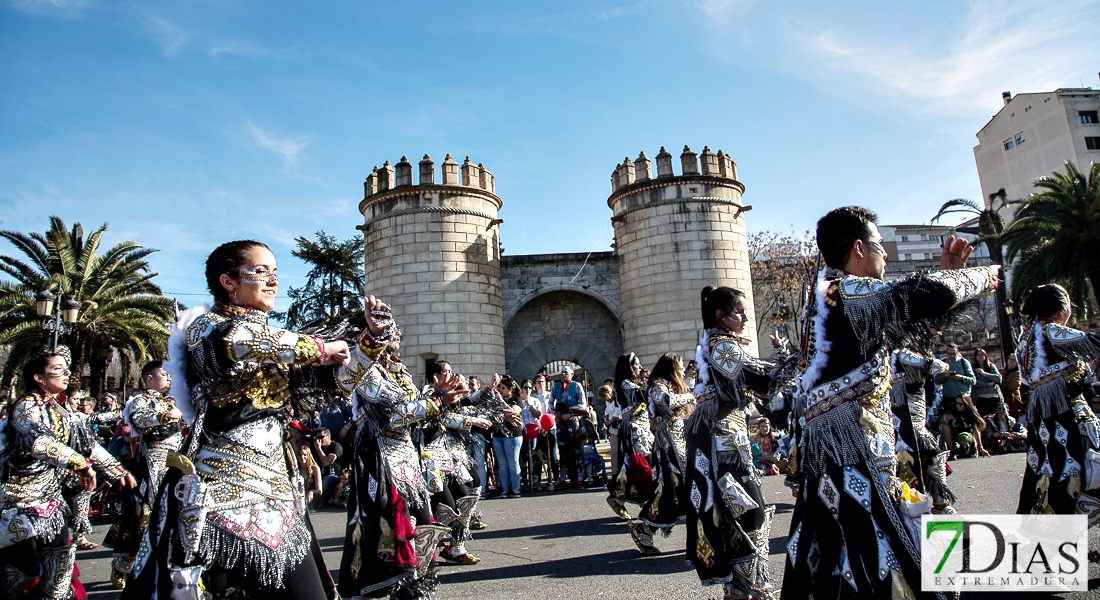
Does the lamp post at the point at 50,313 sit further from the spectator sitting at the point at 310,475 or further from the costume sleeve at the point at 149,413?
the costume sleeve at the point at 149,413

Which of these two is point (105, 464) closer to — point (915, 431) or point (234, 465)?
point (234, 465)

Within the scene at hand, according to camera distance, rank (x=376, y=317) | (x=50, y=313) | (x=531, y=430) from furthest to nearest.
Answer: (x=50, y=313)
(x=531, y=430)
(x=376, y=317)

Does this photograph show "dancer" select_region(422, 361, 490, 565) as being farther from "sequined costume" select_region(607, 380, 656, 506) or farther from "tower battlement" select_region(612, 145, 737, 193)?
"tower battlement" select_region(612, 145, 737, 193)

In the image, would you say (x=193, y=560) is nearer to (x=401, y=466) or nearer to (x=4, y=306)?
(x=401, y=466)

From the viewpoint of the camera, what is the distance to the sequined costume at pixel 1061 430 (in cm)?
489

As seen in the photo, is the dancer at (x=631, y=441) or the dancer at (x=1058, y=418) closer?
the dancer at (x=1058, y=418)

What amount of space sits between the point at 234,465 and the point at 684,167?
69.7 ft

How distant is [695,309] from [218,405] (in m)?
19.8

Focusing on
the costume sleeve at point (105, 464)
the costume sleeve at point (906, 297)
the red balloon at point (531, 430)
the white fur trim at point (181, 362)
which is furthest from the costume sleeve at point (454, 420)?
the red balloon at point (531, 430)

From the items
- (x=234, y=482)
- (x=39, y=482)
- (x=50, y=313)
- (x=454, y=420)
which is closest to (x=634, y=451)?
(x=454, y=420)

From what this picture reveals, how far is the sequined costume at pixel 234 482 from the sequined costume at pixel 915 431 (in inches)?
163

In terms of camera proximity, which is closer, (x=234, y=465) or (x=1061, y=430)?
(x=234, y=465)

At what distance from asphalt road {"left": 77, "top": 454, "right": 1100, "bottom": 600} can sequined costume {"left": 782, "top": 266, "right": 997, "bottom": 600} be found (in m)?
1.96

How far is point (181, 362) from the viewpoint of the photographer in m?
3.06
